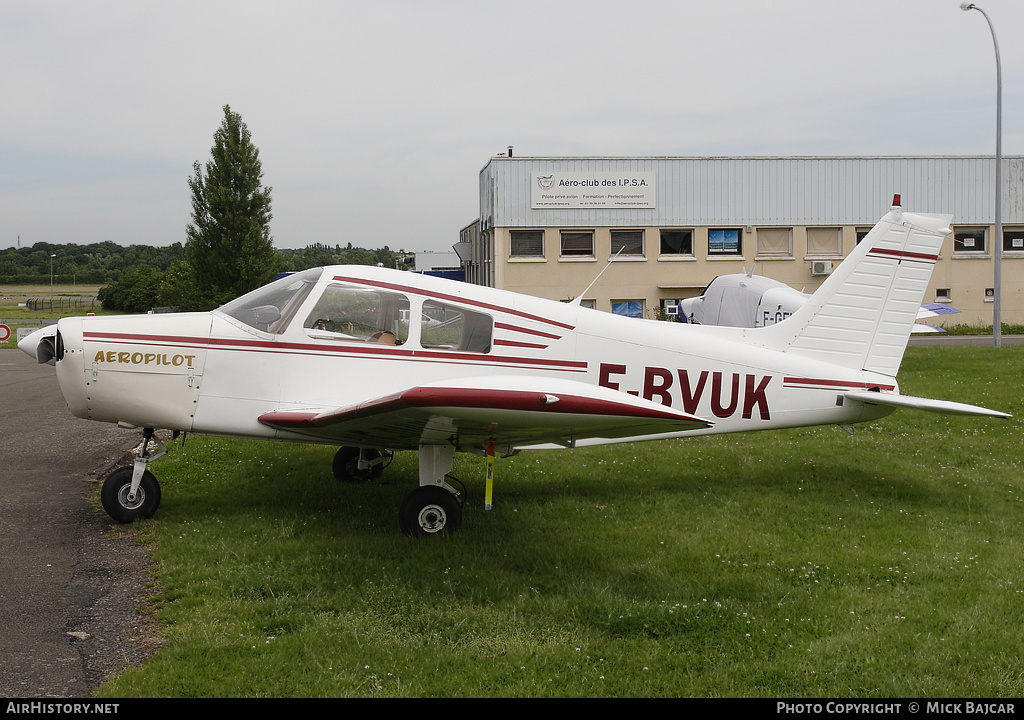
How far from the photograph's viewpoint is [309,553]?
6.21 meters

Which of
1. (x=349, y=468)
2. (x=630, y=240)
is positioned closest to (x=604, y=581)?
(x=349, y=468)

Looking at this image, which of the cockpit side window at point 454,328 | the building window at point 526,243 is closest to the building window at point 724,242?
the building window at point 526,243

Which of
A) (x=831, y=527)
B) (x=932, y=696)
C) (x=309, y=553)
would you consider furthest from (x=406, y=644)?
(x=831, y=527)

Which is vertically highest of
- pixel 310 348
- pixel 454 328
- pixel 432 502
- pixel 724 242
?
pixel 724 242

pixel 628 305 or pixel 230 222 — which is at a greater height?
pixel 230 222

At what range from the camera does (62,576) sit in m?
5.81

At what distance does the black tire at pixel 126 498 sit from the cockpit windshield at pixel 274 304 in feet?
5.53

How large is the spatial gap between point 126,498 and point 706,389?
5.42 meters

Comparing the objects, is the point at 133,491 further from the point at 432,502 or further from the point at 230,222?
the point at 230,222

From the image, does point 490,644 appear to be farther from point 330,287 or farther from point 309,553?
point 330,287

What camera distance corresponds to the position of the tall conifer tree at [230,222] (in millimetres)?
37219

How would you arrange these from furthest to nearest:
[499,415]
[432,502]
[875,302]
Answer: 1. [875,302]
2. [432,502]
3. [499,415]

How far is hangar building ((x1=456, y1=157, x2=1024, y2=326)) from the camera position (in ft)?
108

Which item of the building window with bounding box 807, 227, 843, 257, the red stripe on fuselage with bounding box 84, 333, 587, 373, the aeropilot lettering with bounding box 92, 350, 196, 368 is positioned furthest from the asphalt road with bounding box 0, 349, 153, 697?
the building window with bounding box 807, 227, 843, 257
